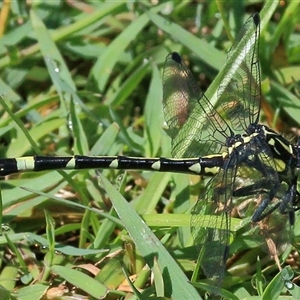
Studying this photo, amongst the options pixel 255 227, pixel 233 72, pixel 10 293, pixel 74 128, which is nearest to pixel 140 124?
pixel 74 128

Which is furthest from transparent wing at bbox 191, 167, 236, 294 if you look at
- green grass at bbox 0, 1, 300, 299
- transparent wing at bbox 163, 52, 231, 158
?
transparent wing at bbox 163, 52, 231, 158

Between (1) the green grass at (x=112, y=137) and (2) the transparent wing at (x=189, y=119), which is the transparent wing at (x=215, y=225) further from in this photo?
(2) the transparent wing at (x=189, y=119)

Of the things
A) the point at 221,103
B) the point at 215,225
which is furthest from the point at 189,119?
the point at 215,225

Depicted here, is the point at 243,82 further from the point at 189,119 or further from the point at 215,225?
the point at 215,225

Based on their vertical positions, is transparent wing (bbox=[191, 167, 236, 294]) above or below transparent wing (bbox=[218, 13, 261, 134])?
below

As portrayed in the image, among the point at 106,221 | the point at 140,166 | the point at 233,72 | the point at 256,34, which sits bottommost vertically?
the point at 106,221

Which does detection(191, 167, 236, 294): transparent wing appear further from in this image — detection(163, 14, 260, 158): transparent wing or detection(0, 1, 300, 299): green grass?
detection(163, 14, 260, 158): transparent wing

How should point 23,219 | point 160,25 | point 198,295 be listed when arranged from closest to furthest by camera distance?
point 198,295 → point 23,219 → point 160,25

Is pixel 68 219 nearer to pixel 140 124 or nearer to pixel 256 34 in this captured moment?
pixel 140 124

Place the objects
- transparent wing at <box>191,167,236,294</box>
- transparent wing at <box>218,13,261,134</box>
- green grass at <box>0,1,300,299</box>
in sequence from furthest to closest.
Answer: transparent wing at <box>218,13,261,134</box>, green grass at <box>0,1,300,299</box>, transparent wing at <box>191,167,236,294</box>
